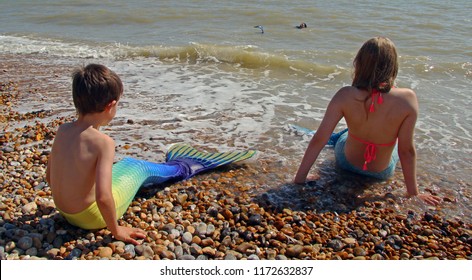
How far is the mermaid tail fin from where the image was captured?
15.7 ft

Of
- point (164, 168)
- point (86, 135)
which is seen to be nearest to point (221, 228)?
point (164, 168)

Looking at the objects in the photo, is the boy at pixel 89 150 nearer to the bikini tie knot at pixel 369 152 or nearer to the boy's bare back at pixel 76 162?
the boy's bare back at pixel 76 162

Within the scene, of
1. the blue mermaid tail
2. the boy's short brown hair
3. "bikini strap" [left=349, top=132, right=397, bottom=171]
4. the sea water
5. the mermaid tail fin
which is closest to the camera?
the boy's short brown hair

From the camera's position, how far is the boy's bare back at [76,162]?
3.22 meters

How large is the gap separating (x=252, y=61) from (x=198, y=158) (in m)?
5.64

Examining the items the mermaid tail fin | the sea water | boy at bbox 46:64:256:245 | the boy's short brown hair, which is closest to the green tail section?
the mermaid tail fin

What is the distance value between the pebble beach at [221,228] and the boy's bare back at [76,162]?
0.94 ft

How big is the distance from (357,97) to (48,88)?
557 cm

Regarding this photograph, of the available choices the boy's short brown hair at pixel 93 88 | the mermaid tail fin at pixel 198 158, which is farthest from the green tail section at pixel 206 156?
the boy's short brown hair at pixel 93 88

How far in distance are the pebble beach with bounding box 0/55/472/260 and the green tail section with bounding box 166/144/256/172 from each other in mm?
111

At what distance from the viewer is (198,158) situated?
16.2 ft

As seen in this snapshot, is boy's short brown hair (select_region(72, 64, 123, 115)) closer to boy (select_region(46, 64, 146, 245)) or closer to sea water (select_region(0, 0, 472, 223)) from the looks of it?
boy (select_region(46, 64, 146, 245))

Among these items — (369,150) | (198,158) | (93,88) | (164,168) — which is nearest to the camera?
(93,88)

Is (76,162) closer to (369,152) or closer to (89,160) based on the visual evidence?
(89,160)
